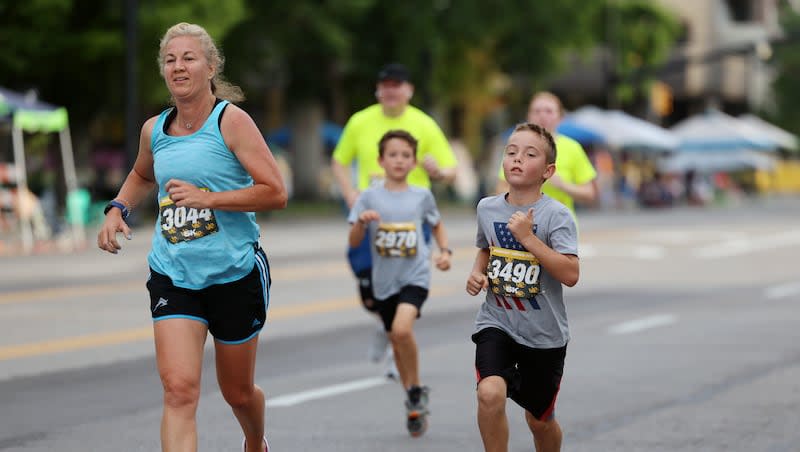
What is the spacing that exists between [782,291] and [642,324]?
14.8ft

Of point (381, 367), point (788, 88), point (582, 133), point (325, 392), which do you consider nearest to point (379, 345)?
point (325, 392)

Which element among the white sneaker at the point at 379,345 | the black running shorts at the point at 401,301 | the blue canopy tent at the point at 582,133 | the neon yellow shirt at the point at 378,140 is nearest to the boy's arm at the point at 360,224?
the black running shorts at the point at 401,301

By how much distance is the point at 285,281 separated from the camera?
19781mm

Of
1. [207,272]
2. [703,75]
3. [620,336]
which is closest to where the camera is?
[207,272]

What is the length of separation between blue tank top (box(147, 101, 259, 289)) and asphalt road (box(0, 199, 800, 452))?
2.11 m

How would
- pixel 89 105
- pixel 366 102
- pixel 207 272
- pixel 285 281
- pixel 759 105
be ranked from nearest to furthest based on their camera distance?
pixel 207 272 → pixel 285 281 → pixel 89 105 → pixel 366 102 → pixel 759 105

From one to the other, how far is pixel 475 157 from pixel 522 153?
5626 centimetres

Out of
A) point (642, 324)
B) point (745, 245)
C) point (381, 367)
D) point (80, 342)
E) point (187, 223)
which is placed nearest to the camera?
→ point (187, 223)

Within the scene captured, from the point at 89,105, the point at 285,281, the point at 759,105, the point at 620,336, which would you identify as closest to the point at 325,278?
the point at 285,281

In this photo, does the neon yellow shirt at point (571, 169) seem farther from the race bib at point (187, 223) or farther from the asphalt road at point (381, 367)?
the race bib at point (187, 223)

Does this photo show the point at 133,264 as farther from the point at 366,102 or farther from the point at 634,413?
the point at 366,102

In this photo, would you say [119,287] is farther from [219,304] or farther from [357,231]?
[219,304]

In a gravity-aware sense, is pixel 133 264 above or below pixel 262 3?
below

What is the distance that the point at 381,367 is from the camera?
1128 cm
